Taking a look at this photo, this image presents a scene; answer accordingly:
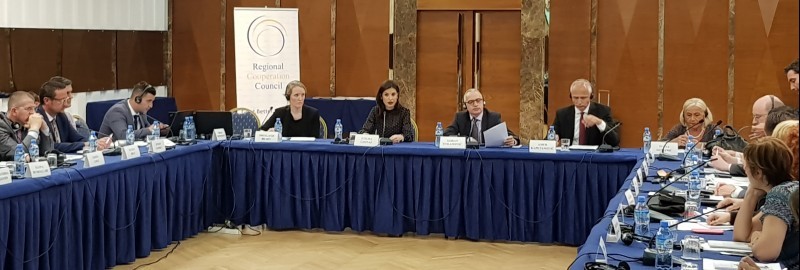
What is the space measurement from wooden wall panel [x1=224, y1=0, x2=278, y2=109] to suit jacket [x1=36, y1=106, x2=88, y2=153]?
14.2 feet

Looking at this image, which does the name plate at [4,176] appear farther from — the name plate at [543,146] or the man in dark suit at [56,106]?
the name plate at [543,146]

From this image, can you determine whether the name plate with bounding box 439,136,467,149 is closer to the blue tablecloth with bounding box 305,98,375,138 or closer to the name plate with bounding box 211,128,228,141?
the name plate with bounding box 211,128,228,141

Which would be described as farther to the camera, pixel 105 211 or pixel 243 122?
pixel 243 122

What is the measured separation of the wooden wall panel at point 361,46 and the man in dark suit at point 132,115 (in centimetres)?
370

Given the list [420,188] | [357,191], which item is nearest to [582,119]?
[420,188]

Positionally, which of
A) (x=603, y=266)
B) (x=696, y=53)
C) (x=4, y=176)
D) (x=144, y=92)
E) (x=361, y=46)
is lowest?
(x=603, y=266)

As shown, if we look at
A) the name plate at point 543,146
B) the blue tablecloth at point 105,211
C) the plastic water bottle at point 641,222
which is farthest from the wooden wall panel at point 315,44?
the plastic water bottle at point 641,222

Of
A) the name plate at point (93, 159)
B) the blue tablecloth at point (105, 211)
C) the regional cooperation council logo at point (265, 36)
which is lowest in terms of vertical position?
the blue tablecloth at point (105, 211)

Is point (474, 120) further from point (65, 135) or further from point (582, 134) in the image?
point (65, 135)

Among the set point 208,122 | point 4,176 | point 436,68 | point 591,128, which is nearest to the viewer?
point 4,176

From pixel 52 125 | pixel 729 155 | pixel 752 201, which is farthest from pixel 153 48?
pixel 752 201

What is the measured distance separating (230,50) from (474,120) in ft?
15.5

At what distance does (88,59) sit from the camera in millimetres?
9445

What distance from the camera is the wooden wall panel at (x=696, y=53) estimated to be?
9352 mm
